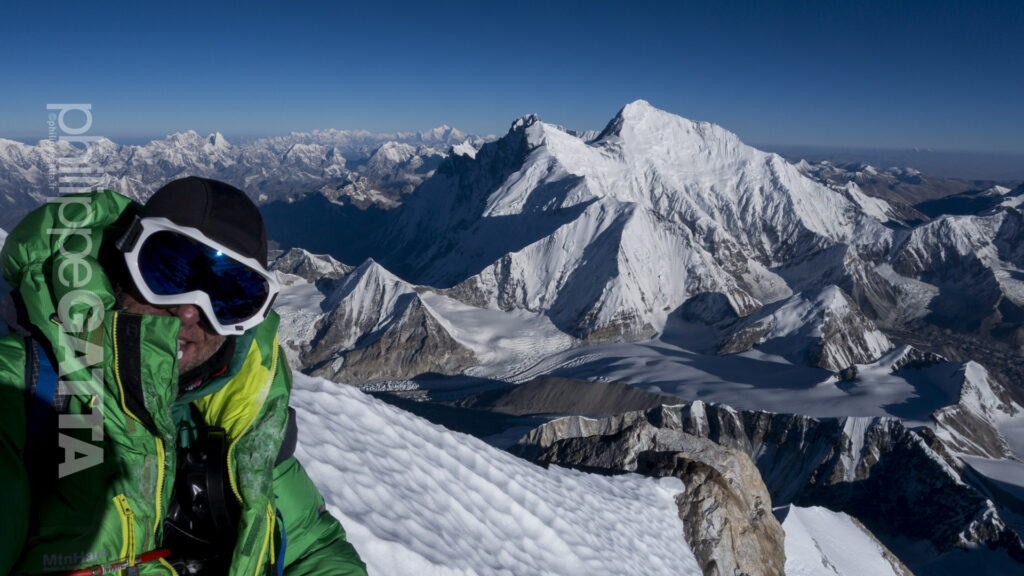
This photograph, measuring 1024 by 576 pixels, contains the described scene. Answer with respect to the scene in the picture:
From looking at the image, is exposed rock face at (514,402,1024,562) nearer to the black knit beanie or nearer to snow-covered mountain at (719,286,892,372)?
snow-covered mountain at (719,286,892,372)

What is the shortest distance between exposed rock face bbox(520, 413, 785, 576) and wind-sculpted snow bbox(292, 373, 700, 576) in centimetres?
106

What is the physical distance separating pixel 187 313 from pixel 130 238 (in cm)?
41

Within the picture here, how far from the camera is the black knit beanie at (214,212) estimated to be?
2195 millimetres

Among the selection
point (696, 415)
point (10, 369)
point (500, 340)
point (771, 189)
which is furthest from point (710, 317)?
point (10, 369)

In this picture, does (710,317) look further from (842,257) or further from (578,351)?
(842,257)

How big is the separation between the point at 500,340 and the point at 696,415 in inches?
2163

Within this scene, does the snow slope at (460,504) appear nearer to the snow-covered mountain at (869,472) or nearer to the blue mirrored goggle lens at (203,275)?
the blue mirrored goggle lens at (203,275)

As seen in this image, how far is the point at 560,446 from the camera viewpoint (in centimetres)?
1808

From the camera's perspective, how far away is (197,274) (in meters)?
2.38

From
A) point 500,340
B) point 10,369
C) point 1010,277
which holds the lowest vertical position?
point 500,340

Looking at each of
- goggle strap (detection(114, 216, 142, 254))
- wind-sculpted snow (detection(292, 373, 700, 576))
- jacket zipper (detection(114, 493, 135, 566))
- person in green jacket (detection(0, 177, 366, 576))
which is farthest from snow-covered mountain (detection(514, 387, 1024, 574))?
goggle strap (detection(114, 216, 142, 254))

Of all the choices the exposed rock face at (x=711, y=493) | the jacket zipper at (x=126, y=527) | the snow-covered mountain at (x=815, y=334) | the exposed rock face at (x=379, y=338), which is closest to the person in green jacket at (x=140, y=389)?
the jacket zipper at (x=126, y=527)

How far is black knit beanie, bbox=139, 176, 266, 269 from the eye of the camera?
86.4 inches

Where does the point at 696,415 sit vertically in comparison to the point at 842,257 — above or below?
below
